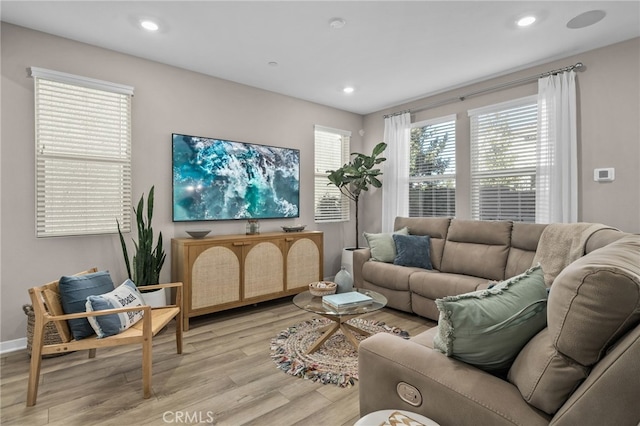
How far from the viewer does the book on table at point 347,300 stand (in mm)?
2396

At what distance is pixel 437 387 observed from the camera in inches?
45.9

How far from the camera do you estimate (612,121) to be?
299 cm

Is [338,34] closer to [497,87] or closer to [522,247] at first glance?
[497,87]

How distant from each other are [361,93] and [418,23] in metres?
1.70

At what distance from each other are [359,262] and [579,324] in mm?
3160

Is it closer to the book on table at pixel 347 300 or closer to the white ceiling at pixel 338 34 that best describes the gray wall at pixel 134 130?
the white ceiling at pixel 338 34

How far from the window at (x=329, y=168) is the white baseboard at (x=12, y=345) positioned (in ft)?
10.9

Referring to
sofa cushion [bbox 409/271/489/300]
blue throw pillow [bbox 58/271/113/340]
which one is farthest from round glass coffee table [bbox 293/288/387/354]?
blue throw pillow [bbox 58/271/113/340]

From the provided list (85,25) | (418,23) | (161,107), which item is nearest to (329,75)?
(418,23)

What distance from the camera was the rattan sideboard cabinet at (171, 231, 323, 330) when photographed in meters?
3.19

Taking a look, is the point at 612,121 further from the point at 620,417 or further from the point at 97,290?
the point at 97,290

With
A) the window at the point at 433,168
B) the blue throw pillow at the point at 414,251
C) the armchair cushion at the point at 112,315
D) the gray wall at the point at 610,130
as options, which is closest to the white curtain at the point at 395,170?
the window at the point at 433,168

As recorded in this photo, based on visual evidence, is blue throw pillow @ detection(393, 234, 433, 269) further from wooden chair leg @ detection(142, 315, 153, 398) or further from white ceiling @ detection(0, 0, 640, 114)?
wooden chair leg @ detection(142, 315, 153, 398)

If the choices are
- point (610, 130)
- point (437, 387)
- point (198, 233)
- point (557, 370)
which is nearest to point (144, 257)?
point (198, 233)
